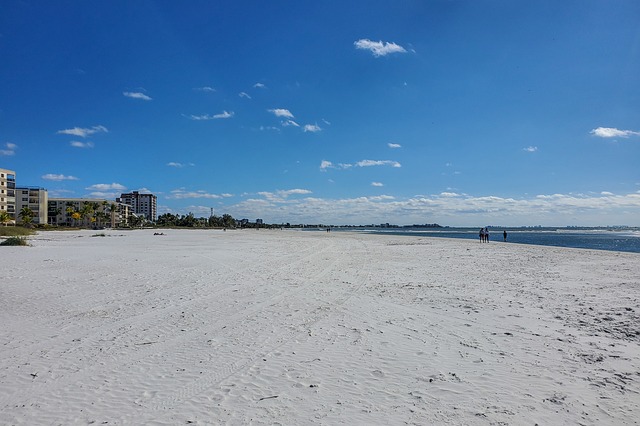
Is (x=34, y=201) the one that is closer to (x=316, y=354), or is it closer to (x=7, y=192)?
(x=7, y=192)

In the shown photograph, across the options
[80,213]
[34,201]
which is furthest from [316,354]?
[34,201]

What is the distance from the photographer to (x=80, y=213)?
124 m

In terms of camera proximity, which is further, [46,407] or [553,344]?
[553,344]

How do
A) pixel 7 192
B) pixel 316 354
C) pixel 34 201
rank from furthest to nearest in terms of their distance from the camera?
pixel 34 201
pixel 7 192
pixel 316 354

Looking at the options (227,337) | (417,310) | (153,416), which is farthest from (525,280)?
(153,416)

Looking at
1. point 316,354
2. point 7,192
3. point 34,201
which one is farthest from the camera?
point 34,201

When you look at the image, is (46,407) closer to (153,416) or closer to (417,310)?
(153,416)

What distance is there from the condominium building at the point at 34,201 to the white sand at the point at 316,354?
444ft

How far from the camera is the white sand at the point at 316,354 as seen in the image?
14.1 ft

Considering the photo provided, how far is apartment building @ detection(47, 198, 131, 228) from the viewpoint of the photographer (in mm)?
131375

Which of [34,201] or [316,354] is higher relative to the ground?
[34,201]

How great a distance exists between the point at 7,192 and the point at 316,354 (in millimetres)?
130290

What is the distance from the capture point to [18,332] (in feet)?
23.7

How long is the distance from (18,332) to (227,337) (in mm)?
4087
